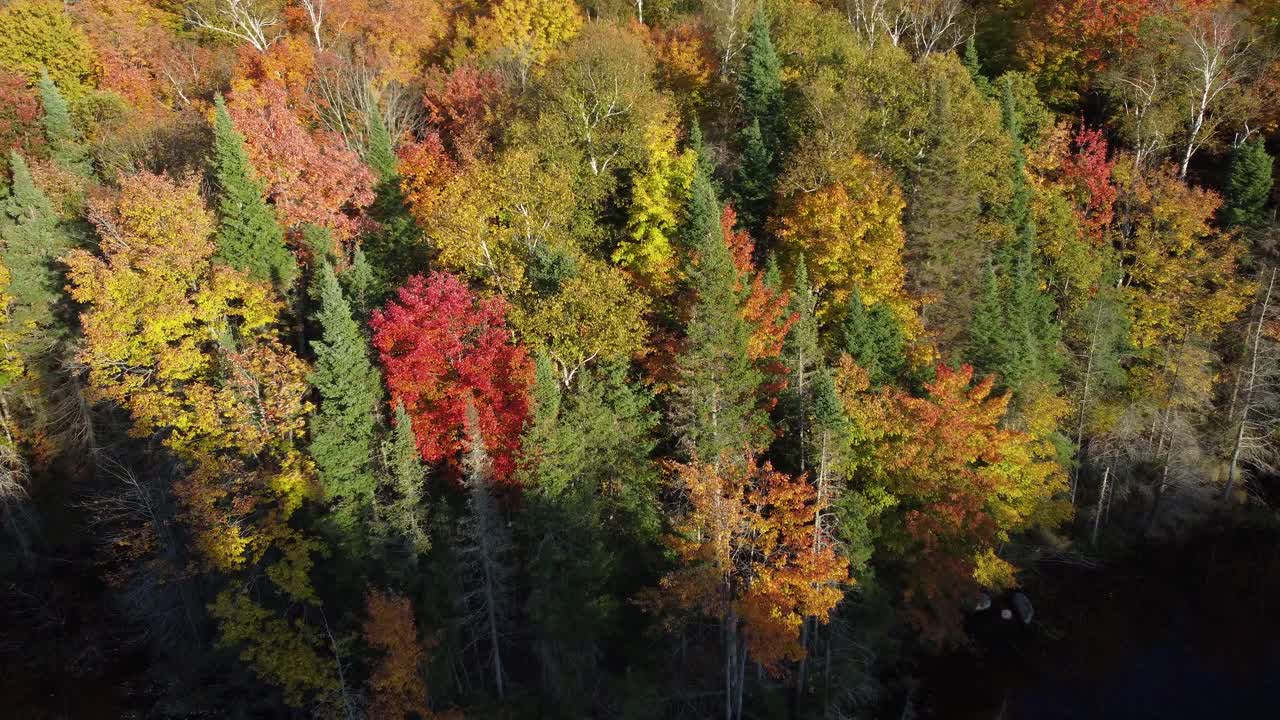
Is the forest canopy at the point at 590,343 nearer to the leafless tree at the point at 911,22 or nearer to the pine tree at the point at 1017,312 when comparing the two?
the pine tree at the point at 1017,312

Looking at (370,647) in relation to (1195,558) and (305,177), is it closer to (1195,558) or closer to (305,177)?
(305,177)

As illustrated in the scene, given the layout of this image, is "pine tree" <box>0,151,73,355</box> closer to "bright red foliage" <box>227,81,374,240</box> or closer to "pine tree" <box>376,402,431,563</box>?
"bright red foliage" <box>227,81,374,240</box>

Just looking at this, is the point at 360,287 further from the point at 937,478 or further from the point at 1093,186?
the point at 1093,186

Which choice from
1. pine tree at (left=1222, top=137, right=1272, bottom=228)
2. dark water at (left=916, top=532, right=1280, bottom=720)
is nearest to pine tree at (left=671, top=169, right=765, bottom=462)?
dark water at (left=916, top=532, right=1280, bottom=720)

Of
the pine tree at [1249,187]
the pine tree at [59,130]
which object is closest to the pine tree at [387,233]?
the pine tree at [59,130]

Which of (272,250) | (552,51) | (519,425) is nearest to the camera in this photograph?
(519,425)

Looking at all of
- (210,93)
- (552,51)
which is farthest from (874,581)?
(210,93)
